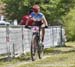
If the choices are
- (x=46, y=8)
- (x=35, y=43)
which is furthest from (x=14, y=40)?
(x=46, y=8)

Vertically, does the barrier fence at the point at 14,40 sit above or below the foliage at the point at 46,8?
below

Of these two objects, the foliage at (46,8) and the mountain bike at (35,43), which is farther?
the foliage at (46,8)

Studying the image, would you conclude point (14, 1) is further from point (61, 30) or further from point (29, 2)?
point (61, 30)

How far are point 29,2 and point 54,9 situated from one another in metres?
3.12

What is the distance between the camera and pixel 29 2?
99.8 feet

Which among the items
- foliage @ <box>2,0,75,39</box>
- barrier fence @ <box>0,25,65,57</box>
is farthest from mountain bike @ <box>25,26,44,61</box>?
foliage @ <box>2,0,75,39</box>

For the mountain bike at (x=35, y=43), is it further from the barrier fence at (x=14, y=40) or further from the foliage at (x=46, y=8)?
the foliage at (x=46, y=8)

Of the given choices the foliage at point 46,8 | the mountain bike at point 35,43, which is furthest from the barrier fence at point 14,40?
the foliage at point 46,8

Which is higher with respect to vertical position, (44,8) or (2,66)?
(44,8)

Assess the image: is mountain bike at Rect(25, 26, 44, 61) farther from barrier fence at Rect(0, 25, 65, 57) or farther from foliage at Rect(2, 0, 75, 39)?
foliage at Rect(2, 0, 75, 39)

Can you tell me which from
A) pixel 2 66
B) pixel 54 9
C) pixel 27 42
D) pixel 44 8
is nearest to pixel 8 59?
pixel 2 66

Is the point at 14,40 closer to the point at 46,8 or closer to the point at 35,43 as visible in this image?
the point at 35,43

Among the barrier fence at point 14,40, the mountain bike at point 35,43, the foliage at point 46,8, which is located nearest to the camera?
the mountain bike at point 35,43

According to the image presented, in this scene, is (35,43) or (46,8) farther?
(46,8)
